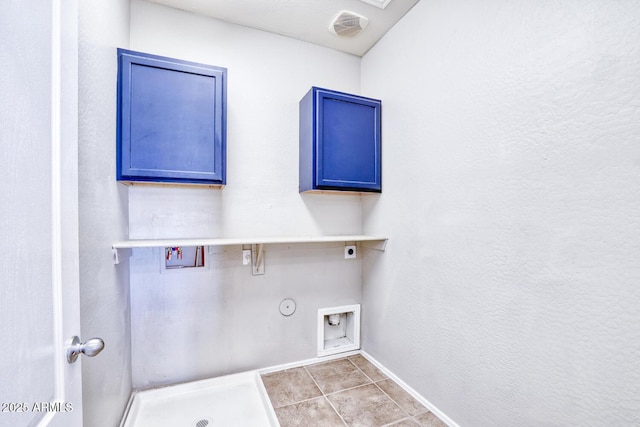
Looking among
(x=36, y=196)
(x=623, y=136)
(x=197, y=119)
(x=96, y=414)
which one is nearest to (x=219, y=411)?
(x=96, y=414)

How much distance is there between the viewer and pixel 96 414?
3.71 ft

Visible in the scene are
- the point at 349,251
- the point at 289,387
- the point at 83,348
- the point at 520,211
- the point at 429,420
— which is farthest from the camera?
the point at 349,251

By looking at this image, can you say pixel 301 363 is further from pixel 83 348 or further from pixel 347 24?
pixel 347 24

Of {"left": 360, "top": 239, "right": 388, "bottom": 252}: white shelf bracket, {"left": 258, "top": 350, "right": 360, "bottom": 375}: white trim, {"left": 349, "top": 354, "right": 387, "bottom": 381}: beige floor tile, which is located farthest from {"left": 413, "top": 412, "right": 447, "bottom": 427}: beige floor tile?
{"left": 360, "top": 239, "right": 388, "bottom": 252}: white shelf bracket

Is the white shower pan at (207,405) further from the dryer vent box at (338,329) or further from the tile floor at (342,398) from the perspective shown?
the dryer vent box at (338,329)

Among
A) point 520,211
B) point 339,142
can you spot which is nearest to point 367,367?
point 520,211

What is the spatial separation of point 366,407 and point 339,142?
1.70 metres

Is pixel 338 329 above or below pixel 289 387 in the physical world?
above

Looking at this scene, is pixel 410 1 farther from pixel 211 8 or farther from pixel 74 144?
pixel 74 144

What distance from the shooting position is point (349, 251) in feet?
7.66

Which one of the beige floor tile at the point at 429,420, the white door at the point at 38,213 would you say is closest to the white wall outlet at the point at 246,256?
the white door at the point at 38,213

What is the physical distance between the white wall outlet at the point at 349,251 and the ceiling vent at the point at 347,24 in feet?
5.38

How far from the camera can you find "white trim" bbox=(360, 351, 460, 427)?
153cm

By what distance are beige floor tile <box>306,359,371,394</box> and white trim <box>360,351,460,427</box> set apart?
16 centimetres
